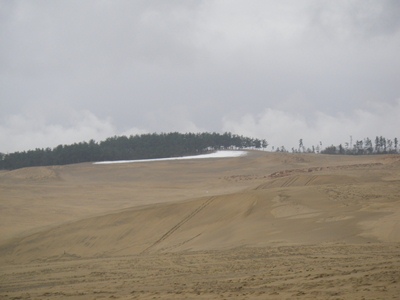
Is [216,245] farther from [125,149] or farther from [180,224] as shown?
[125,149]

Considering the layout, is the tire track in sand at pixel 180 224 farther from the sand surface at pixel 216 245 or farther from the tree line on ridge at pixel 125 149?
the tree line on ridge at pixel 125 149

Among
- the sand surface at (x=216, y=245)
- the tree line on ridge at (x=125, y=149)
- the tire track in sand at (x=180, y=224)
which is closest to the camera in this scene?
the sand surface at (x=216, y=245)

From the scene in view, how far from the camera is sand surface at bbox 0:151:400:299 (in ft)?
35.4

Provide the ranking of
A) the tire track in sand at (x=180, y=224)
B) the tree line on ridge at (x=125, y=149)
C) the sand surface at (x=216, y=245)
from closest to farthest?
the sand surface at (x=216, y=245), the tire track in sand at (x=180, y=224), the tree line on ridge at (x=125, y=149)

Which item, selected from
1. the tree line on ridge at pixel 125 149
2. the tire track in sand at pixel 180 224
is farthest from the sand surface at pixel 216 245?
the tree line on ridge at pixel 125 149

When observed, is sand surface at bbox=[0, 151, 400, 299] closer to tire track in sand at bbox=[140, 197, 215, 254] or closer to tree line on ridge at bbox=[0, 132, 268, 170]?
tire track in sand at bbox=[140, 197, 215, 254]

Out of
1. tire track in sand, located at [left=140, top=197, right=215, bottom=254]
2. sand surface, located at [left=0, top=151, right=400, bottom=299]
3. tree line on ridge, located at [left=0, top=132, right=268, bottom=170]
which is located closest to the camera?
sand surface, located at [left=0, top=151, right=400, bottom=299]

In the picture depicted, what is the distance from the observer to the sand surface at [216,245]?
35.4 feet

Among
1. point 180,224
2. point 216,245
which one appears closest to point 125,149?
point 180,224

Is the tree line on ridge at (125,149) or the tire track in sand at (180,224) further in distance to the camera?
A: the tree line on ridge at (125,149)

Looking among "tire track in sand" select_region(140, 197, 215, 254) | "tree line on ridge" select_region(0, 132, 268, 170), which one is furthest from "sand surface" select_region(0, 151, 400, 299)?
"tree line on ridge" select_region(0, 132, 268, 170)

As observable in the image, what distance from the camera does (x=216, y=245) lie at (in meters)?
19.4

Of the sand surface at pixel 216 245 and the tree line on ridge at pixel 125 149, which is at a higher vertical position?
the tree line on ridge at pixel 125 149

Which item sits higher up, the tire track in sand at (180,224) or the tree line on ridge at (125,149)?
the tree line on ridge at (125,149)
